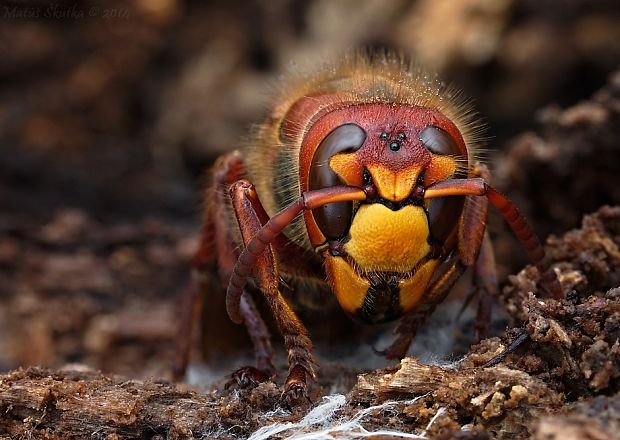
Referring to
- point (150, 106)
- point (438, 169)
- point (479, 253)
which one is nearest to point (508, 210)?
point (438, 169)

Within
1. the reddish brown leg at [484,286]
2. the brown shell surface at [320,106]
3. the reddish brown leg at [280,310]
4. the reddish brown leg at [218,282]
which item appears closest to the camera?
the reddish brown leg at [280,310]

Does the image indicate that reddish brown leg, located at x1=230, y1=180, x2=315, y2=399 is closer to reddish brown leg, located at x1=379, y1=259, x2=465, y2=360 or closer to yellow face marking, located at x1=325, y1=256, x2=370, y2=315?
yellow face marking, located at x1=325, y1=256, x2=370, y2=315

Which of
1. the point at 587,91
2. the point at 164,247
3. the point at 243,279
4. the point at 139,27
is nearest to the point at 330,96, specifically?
the point at 243,279

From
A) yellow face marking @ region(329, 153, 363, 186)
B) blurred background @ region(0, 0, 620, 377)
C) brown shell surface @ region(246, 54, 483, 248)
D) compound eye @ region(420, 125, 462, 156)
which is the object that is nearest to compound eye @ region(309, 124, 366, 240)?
yellow face marking @ region(329, 153, 363, 186)

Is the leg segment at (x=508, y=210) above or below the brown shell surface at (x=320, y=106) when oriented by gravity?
below

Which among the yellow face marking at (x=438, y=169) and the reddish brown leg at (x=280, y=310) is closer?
the yellow face marking at (x=438, y=169)

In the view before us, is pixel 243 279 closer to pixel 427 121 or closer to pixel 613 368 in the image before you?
pixel 427 121

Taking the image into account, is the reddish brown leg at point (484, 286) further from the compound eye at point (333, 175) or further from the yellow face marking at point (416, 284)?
the compound eye at point (333, 175)

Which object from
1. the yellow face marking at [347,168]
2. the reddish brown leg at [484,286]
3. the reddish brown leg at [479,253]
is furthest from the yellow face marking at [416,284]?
the reddish brown leg at [484,286]
